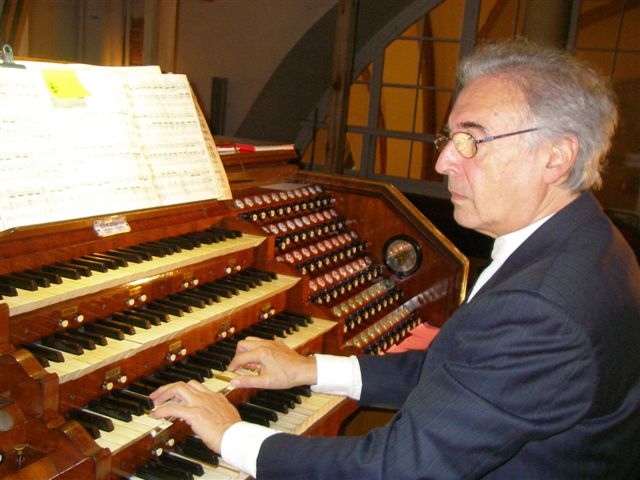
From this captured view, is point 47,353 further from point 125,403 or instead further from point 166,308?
point 166,308

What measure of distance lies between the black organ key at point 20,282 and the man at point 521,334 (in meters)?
0.47

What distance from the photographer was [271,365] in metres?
2.07

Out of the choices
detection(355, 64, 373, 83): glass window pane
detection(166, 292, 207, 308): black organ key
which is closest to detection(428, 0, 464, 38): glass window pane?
detection(355, 64, 373, 83): glass window pane

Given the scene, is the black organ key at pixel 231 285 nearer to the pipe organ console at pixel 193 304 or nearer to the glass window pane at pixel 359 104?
the pipe organ console at pixel 193 304

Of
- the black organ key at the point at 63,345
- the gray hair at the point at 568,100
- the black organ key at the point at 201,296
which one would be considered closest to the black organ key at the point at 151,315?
the black organ key at the point at 201,296

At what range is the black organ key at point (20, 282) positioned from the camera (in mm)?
1909

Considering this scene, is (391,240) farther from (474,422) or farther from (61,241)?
(474,422)

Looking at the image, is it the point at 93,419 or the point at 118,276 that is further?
the point at 118,276

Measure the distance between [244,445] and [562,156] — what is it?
102cm

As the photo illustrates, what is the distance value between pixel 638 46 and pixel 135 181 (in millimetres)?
6215

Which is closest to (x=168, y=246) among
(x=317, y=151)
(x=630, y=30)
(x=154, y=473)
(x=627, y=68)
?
(x=154, y=473)

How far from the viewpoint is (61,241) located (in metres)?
Result: 2.18

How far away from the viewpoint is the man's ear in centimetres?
157

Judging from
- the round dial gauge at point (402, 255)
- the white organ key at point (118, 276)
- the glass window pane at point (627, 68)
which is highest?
the glass window pane at point (627, 68)
